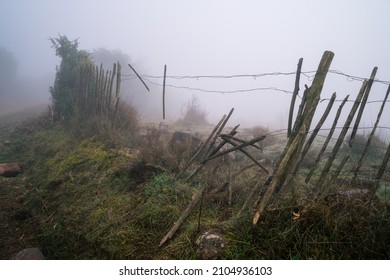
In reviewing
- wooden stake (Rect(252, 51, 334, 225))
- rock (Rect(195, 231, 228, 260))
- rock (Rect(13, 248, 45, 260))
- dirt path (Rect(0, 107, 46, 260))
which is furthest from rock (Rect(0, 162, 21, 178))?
wooden stake (Rect(252, 51, 334, 225))

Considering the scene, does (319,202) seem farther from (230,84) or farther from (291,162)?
(230,84)

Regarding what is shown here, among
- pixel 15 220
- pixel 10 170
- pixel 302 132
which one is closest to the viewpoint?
pixel 302 132

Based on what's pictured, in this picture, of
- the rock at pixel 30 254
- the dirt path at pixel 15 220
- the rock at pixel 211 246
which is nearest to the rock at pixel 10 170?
the dirt path at pixel 15 220

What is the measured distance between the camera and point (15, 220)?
5.06m

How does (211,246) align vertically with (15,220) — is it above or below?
above

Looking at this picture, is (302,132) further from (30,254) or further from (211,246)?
(30,254)

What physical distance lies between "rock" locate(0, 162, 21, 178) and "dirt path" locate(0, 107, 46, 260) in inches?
7.4

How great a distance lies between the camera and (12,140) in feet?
33.2

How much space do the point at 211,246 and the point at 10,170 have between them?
6.63m

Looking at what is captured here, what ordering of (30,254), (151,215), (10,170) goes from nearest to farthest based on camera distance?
(30,254) < (151,215) < (10,170)

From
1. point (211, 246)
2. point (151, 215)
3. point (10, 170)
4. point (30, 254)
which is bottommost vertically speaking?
point (10, 170)

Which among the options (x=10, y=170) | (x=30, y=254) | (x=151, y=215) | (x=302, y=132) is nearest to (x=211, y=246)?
(x=151, y=215)

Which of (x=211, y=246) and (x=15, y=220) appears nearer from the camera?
(x=211, y=246)

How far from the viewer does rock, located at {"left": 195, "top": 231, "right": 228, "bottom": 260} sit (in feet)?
10.7
